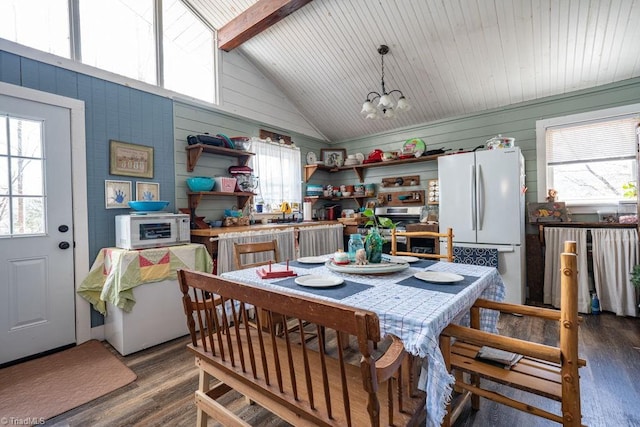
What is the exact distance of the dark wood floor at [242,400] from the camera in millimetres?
1614

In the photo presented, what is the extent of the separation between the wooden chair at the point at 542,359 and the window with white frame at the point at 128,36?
3468 mm

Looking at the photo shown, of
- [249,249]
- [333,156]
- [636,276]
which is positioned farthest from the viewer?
[333,156]

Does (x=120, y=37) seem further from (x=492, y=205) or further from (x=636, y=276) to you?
(x=636, y=276)

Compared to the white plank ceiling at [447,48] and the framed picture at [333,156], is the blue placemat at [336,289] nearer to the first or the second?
the white plank ceiling at [447,48]

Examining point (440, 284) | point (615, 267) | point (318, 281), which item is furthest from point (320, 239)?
point (615, 267)

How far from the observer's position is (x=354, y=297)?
1255 millimetres

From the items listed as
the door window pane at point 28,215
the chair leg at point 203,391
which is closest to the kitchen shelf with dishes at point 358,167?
the door window pane at point 28,215

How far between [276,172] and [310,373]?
3420 millimetres

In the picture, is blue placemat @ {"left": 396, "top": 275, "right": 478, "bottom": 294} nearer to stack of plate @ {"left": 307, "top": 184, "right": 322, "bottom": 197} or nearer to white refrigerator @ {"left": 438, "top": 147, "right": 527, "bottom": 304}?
white refrigerator @ {"left": 438, "top": 147, "right": 527, "bottom": 304}

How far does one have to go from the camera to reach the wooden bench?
780 mm

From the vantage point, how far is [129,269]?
237cm

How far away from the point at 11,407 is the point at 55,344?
0.81 metres

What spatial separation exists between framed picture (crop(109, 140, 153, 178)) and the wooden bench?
204 centimetres

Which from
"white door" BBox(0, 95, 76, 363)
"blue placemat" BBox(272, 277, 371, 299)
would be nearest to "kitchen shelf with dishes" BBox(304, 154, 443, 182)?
"white door" BBox(0, 95, 76, 363)
